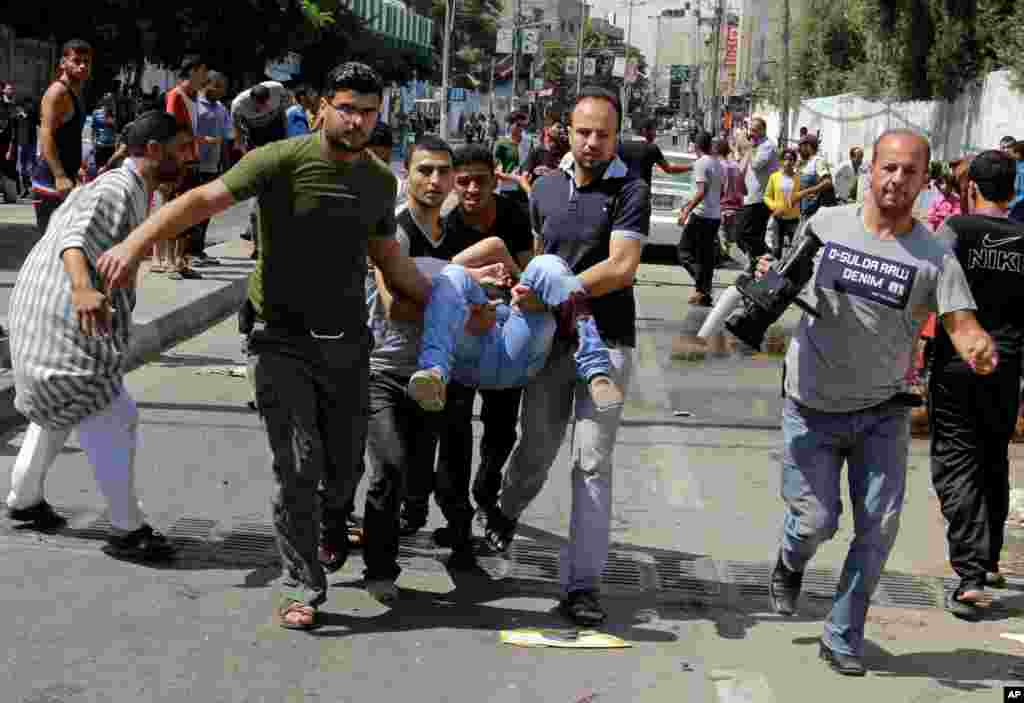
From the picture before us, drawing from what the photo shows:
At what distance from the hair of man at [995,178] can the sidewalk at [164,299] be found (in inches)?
207

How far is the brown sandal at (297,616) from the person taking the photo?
5.76 meters

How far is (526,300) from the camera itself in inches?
238

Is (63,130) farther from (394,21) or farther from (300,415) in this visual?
(394,21)

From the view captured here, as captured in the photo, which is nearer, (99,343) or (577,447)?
(577,447)

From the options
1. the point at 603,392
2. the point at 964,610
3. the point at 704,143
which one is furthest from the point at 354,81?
the point at 704,143

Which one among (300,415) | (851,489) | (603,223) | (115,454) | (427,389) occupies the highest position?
(603,223)

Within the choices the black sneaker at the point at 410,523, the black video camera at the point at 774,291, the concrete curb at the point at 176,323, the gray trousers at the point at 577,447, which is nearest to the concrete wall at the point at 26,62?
the concrete curb at the point at 176,323

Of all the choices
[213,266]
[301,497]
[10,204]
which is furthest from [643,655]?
[10,204]

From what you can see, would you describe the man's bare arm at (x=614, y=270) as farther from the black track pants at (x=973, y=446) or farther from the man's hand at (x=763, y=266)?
the black track pants at (x=973, y=446)

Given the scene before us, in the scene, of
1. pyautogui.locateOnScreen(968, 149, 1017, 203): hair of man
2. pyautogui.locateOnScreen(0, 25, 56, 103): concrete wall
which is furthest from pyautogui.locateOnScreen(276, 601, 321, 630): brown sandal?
pyautogui.locateOnScreen(0, 25, 56, 103): concrete wall

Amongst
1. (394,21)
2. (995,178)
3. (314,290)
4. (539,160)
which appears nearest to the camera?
(314,290)

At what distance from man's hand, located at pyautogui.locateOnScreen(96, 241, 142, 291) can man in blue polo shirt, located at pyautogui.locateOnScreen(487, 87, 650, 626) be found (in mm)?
1386

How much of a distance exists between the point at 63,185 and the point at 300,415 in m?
4.51

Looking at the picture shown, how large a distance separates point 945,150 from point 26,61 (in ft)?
65.6
